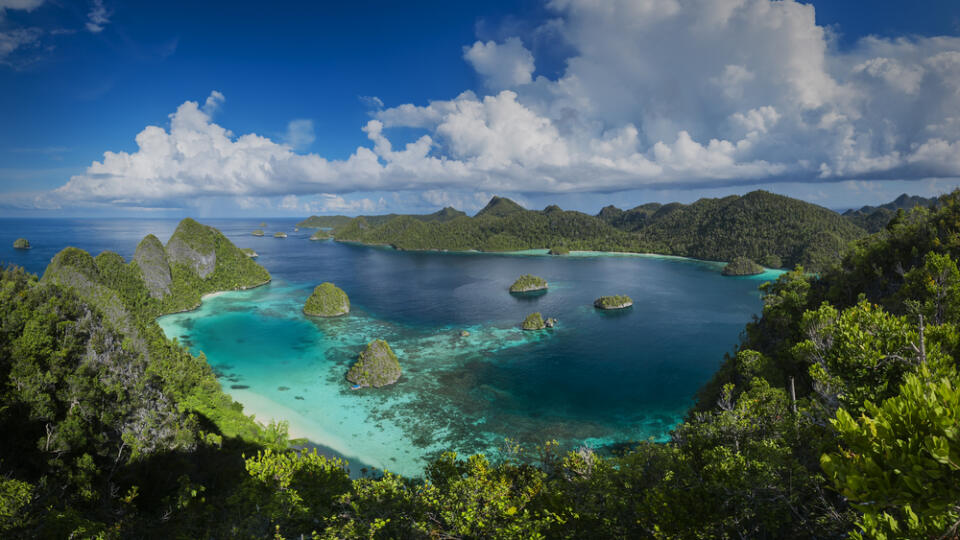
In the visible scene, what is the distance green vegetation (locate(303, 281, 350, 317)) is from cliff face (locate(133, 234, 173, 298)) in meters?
33.4

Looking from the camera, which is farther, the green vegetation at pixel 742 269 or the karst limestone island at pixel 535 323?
the green vegetation at pixel 742 269

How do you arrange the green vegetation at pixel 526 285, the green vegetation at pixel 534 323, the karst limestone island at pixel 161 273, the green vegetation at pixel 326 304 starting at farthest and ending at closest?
the green vegetation at pixel 526 285
the green vegetation at pixel 326 304
the green vegetation at pixel 534 323
the karst limestone island at pixel 161 273

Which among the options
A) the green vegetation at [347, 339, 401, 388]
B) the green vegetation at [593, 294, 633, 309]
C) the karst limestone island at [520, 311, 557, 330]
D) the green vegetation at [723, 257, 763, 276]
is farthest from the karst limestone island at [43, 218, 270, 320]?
the green vegetation at [723, 257, 763, 276]

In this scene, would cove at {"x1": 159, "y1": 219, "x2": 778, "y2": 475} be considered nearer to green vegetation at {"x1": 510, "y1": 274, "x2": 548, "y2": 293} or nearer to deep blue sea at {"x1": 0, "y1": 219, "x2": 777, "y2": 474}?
deep blue sea at {"x1": 0, "y1": 219, "x2": 777, "y2": 474}

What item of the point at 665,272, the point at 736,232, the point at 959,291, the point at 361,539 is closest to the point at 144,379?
the point at 361,539

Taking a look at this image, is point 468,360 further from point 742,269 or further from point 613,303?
point 742,269

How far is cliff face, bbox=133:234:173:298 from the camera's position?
86.8 m

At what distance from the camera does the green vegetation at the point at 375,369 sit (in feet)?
169

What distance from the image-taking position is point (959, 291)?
20.8 meters

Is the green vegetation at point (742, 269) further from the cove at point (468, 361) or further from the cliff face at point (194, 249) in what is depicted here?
the cliff face at point (194, 249)

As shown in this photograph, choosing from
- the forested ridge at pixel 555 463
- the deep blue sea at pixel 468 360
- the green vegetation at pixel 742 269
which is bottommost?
the deep blue sea at pixel 468 360

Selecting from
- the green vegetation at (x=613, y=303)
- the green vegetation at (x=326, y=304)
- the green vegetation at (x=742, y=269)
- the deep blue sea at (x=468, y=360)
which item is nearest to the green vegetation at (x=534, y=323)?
the deep blue sea at (x=468, y=360)

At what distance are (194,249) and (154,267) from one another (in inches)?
750

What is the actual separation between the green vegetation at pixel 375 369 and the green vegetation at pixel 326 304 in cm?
3471
